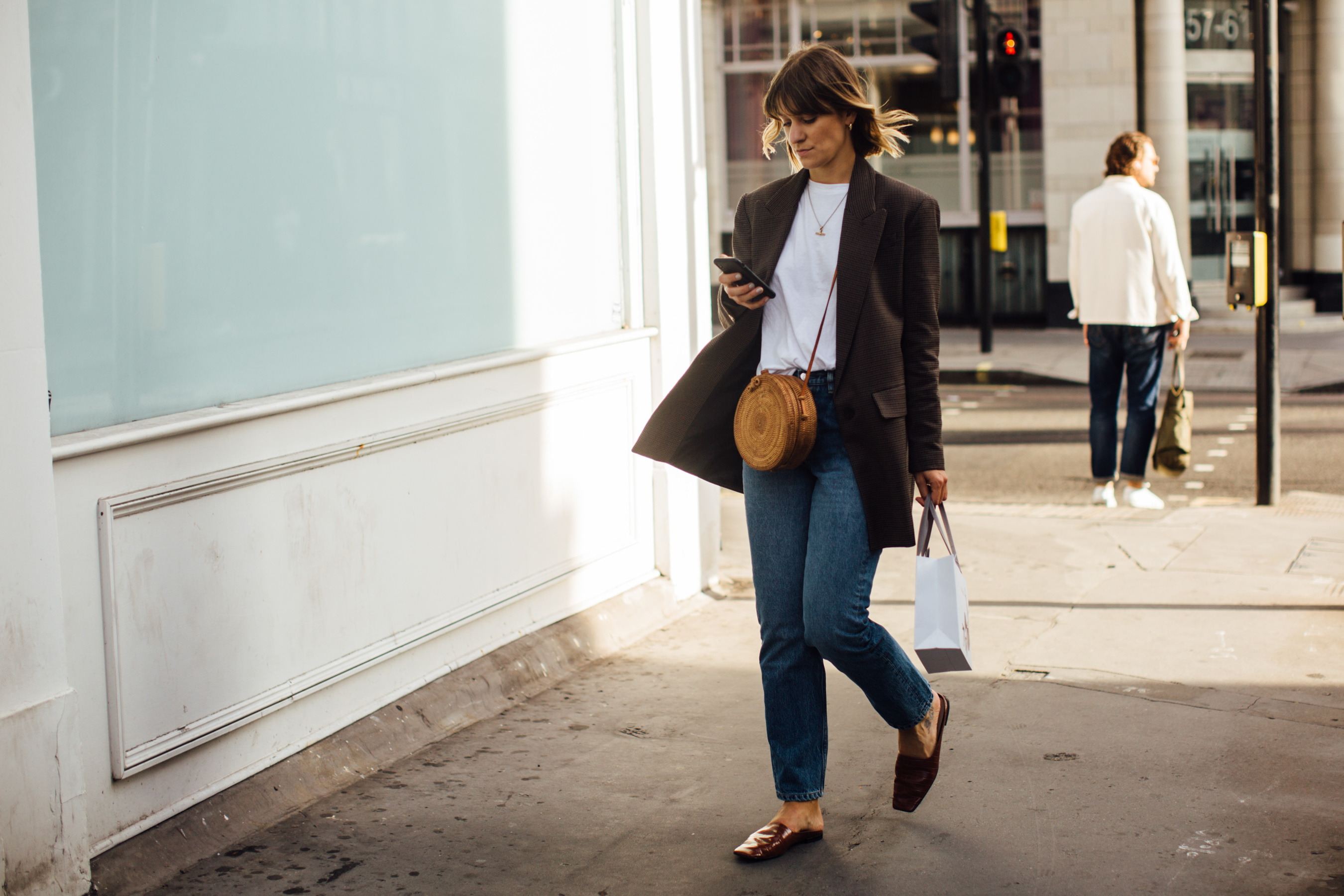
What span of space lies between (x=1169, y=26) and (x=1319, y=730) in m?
15.5

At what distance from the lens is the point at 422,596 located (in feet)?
14.2

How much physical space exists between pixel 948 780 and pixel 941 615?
2.44 feet

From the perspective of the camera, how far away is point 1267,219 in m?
7.37

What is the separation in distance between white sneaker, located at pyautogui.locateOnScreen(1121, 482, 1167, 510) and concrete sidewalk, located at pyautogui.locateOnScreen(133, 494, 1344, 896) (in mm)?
2023

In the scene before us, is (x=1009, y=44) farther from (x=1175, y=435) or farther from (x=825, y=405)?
(x=825, y=405)

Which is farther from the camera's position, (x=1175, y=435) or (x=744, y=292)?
(x=1175, y=435)

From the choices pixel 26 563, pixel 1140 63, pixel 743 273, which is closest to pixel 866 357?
pixel 743 273

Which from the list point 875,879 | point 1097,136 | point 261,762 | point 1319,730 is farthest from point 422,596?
point 1097,136

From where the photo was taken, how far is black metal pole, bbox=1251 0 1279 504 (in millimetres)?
7234

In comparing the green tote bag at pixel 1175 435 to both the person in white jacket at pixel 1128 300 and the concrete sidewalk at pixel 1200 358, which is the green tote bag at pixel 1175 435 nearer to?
the person in white jacket at pixel 1128 300

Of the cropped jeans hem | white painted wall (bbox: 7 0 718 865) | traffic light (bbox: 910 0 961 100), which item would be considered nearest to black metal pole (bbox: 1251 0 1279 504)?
white painted wall (bbox: 7 0 718 865)

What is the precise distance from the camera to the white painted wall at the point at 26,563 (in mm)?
2895

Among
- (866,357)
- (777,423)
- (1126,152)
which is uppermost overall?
(1126,152)

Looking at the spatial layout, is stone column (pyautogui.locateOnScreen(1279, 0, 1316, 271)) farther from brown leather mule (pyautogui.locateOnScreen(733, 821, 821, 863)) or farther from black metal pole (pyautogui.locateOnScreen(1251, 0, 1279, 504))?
brown leather mule (pyautogui.locateOnScreen(733, 821, 821, 863))
